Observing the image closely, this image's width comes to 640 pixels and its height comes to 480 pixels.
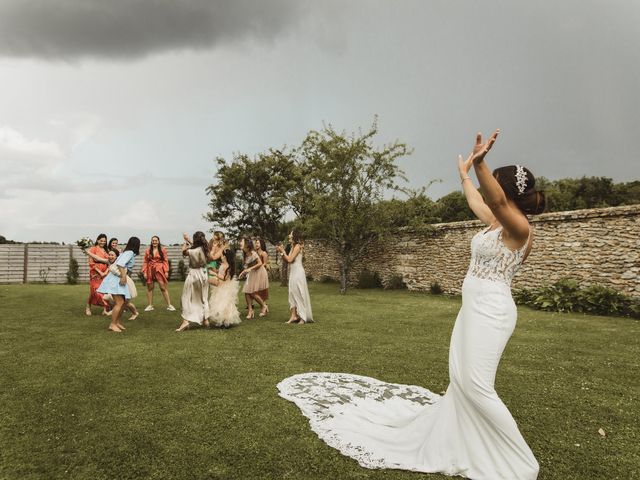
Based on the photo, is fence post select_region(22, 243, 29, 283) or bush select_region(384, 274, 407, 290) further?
fence post select_region(22, 243, 29, 283)

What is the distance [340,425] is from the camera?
165 inches

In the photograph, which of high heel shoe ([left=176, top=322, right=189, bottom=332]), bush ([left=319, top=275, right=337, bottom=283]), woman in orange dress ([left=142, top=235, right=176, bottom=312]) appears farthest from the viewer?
bush ([left=319, top=275, right=337, bottom=283])

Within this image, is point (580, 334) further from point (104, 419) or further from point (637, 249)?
point (104, 419)

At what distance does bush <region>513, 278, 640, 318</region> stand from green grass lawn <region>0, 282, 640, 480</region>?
240 centimetres

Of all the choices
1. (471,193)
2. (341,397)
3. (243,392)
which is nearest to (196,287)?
(243,392)

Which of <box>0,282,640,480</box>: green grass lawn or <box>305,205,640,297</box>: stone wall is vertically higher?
<box>305,205,640,297</box>: stone wall

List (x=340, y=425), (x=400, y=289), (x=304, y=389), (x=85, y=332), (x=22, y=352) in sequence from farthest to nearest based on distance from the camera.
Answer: (x=400, y=289) < (x=85, y=332) < (x=22, y=352) < (x=304, y=389) < (x=340, y=425)

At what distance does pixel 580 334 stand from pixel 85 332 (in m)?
10.6

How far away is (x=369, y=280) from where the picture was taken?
894 inches

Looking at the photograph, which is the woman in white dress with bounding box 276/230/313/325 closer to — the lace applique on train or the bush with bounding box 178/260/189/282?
the lace applique on train

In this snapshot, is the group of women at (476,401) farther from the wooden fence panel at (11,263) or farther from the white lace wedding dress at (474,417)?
the wooden fence panel at (11,263)

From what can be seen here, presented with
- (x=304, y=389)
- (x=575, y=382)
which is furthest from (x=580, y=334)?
(x=304, y=389)

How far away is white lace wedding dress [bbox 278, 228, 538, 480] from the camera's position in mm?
3240

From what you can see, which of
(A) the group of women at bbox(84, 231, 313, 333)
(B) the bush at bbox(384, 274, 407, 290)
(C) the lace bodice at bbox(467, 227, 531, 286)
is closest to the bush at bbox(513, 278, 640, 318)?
(B) the bush at bbox(384, 274, 407, 290)
